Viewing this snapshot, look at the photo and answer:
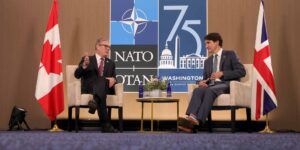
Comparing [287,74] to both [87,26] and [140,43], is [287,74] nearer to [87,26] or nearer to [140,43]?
[140,43]

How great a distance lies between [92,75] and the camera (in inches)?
240

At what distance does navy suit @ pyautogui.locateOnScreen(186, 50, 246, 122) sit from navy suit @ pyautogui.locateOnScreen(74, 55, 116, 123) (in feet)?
3.37

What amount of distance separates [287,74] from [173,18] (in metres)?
1.84

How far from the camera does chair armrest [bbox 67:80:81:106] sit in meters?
Result: 6.04

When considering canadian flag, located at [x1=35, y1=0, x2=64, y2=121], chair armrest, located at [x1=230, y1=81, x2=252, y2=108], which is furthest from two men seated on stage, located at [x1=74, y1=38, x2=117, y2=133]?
chair armrest, located at [x1=230, y1=81, x2=252, y2=108]

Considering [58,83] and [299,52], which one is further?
[299,52]

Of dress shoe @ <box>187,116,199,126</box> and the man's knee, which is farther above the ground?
the man's knee

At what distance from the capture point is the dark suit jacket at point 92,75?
5953 millimetres

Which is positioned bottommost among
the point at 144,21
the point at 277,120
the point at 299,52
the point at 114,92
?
the point at 277,120

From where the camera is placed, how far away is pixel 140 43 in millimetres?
7215

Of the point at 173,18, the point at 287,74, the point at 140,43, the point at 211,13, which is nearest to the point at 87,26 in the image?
the point at 140,43

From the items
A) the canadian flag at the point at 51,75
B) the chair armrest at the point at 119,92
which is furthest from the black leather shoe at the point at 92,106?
the canadian flag at the point at 51,75

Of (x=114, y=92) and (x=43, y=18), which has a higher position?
(x=43, y=18)

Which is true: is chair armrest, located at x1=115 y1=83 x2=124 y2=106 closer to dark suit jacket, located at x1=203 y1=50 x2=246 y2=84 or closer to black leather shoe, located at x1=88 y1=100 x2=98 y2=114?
black leather shoe, located at x1=88 y1=100 x2=98 y2=114
